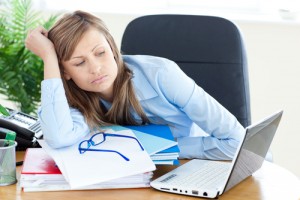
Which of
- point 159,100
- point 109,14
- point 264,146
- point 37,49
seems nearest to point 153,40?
point 159,100

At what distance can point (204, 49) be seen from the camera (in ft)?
6.43

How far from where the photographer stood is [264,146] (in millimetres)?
1316

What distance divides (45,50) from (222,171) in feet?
1.94

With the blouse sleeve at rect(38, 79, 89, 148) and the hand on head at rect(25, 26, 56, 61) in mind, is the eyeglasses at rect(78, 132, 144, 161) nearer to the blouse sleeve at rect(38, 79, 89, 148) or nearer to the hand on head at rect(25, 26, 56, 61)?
the blouse sleeve at rect(38, 79, 89, 148)

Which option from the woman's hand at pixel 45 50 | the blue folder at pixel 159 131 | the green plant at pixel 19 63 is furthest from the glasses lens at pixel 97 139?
the green plant at pixel 19 63

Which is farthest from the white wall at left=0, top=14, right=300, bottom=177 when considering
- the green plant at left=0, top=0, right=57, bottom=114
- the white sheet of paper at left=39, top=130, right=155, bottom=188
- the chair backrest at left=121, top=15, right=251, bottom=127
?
the white sheet of paper at left=39, top=130, right=155, bottom=188

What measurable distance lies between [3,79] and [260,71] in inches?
50.3

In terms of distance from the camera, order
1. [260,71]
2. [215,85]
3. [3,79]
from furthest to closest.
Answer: [260,71]
[3,79]
[215,85]

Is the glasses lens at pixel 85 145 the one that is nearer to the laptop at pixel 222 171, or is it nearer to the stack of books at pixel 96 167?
the stack of books at pixel 96 167

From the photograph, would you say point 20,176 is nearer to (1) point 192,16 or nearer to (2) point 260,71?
(1) point 192,16

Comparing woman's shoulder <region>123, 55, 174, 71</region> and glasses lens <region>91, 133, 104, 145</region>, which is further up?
woman's shoulder <region>123, 55, 174, 71</region>

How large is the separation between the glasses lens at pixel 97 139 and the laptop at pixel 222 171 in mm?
188

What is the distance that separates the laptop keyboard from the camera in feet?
3.99

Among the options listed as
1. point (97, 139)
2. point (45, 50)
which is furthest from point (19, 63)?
point (97, 139)
